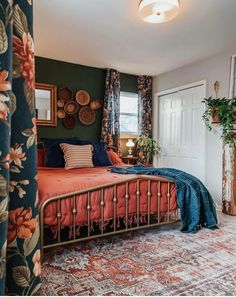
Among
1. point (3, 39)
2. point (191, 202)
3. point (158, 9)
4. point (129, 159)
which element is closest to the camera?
point (3, 39)

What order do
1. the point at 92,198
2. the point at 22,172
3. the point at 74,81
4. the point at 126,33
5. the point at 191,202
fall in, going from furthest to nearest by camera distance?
the point at 74,81, the point at 126,33, the point at 191,202, the point at 92,198, the point at 22,172

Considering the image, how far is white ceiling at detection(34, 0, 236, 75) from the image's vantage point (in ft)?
8.68

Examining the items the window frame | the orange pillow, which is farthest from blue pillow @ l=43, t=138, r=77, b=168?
the window frame

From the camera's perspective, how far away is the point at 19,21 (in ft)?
2.16

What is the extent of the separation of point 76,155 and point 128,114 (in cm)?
209

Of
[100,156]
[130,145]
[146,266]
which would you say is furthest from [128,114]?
[146,266]

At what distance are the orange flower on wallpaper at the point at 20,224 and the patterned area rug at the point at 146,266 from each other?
1142 millimetres

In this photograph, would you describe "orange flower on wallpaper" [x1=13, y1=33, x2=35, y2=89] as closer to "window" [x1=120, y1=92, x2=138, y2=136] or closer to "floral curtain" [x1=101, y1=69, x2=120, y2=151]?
"floral curtain" [x1=101, y1=69, x2=120, y2=151]

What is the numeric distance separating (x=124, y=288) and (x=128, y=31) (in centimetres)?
287

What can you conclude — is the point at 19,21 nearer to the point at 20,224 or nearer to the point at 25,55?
the point at 25,55

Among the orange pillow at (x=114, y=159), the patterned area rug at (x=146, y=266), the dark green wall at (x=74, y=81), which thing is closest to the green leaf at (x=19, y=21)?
the patterned area rug at (x=146, y=266)

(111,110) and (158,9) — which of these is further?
(111,110)

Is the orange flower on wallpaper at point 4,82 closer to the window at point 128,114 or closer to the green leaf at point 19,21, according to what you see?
the green leaf at point 19,21

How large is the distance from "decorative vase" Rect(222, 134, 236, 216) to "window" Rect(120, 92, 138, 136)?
2118 millimetres
